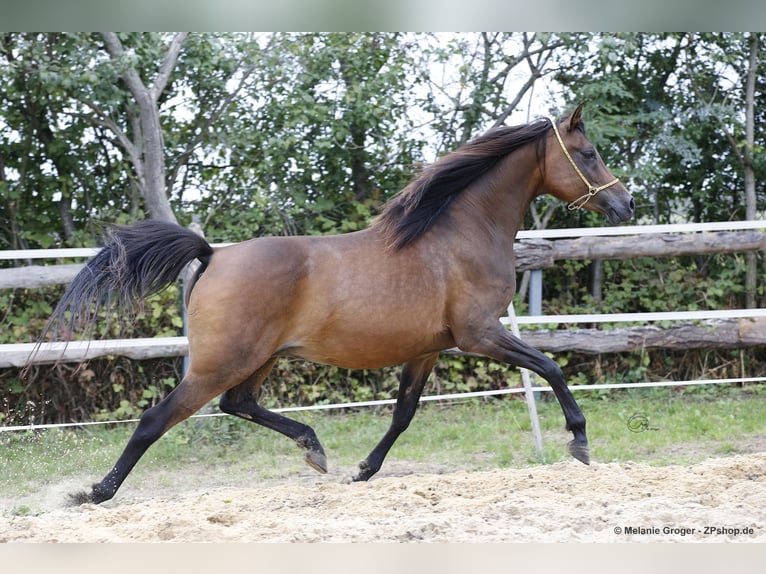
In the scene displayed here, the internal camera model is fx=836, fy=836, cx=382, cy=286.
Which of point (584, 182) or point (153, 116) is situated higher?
point (153, 116)

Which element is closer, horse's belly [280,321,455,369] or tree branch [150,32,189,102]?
horse's belly [280,321,455,369]

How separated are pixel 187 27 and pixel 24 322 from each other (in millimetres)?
3352

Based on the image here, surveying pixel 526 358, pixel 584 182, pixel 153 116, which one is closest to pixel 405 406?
pixel 526 358

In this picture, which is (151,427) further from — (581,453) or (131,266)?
(581,453)

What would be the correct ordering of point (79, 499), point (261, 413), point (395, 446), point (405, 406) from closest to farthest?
1. point (79, 499)
2. point (261, 413)
3. point (405, 406)
4. point (395, 446)

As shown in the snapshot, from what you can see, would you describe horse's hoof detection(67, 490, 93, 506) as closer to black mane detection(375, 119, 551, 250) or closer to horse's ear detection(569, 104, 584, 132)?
black mane detection(375, 119, 551, 250)

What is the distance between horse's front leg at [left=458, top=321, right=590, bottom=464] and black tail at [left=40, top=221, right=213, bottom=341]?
5.11 feet

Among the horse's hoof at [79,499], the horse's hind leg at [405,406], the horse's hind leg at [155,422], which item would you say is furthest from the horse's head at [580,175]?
the horse's hoof at [79,499]

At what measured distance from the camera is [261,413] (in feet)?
15.6

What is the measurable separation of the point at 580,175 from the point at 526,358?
3.65 feet

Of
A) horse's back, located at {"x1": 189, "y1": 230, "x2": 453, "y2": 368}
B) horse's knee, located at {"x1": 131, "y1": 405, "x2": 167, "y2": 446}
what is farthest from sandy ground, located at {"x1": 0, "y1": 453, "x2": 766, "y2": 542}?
horse's back, located at {"x1": 189, "y1": 230, "x2": 453, "y2": 368}

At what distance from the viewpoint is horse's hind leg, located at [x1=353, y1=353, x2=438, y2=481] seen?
503cm

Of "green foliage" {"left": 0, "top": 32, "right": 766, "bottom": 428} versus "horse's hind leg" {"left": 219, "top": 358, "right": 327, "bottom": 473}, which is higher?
"green foliage" {"left": 0, "top": 32, "right": 766, "bottom": 428}

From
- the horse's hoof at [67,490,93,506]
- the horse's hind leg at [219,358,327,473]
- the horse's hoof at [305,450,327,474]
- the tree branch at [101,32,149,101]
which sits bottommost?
the horse's hoof at [67,490,93,506]
